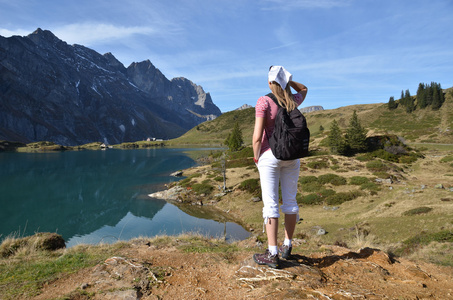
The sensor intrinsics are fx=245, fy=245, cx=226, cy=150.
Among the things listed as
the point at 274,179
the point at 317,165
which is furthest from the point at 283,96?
the point at 317,165

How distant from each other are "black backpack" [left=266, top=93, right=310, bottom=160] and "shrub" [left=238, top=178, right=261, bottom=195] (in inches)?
1195

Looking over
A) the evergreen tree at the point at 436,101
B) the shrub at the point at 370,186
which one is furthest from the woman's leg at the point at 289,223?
the evergreen tree at the point at 436,101

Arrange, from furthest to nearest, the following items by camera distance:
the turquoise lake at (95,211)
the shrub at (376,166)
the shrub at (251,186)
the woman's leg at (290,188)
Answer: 1. the shrub at (376,166)
2. the shrub at (251,186)
3. the turquoise lake at (95,211)
4. the woman's leg at (290,188)

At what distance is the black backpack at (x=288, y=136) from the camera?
13.5 ft

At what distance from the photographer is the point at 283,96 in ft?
14.7

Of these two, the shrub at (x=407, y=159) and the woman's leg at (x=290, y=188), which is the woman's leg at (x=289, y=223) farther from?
the shrub at (x=407, y=159)

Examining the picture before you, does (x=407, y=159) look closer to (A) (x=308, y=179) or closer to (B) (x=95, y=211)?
(A) (x=308, y=179)

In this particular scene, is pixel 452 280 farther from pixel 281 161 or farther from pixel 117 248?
pixel 117 248

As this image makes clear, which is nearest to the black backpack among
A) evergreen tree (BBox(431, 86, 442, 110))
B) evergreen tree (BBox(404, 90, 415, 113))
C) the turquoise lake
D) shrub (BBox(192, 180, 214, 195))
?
the turquoise lake

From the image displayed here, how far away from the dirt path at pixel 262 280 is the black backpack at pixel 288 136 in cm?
209

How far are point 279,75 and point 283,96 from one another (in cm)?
38

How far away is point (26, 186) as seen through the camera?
48625 mm

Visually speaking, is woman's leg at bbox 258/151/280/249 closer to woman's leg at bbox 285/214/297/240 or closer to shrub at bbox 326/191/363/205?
woman's leg at bbox 285/214/297/240

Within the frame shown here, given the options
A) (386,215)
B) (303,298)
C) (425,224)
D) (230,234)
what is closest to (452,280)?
(303,298)
